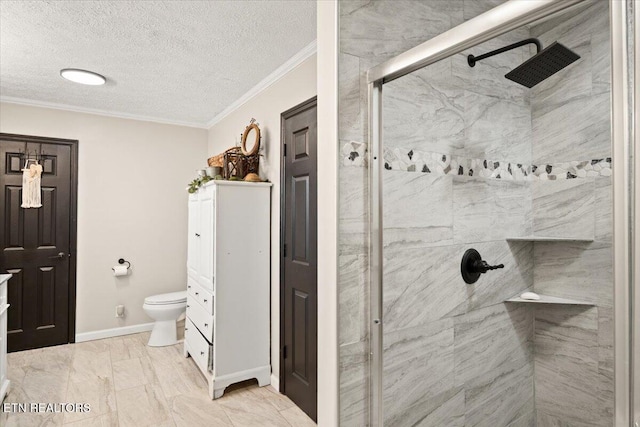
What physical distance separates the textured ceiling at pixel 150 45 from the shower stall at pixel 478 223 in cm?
97

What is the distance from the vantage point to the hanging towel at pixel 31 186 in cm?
336

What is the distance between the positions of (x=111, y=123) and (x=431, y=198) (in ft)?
12.3

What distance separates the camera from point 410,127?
1.37m

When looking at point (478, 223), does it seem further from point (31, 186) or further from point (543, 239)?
point (31, 186)

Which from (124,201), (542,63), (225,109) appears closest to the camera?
(542,63)

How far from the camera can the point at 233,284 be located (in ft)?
8.60

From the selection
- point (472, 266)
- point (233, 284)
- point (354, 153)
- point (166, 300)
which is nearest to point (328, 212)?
point (354, 153)

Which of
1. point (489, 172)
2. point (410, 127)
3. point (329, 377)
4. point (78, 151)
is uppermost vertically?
point (78, 151)

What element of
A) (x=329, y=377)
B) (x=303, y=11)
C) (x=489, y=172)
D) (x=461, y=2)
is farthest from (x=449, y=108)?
(x=329, y=377)

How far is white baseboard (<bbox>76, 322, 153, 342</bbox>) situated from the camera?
367 centimetres

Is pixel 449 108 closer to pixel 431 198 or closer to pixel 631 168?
pixel 431 198

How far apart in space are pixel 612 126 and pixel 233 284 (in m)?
2.37

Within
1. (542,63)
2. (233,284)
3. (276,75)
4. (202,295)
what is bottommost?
(202,295)

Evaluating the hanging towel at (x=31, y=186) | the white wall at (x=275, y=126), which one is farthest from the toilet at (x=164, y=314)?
the hanging towel at (x=31, y=186)
